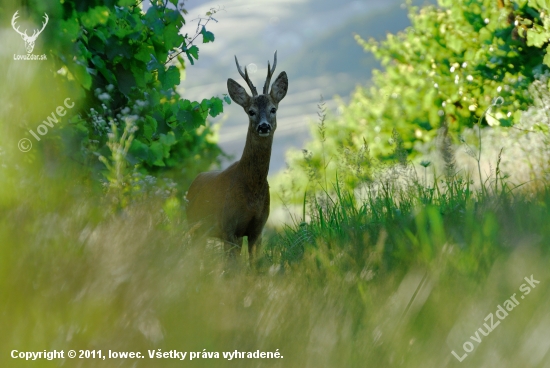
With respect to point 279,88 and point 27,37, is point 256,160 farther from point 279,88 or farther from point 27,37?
point 27,37

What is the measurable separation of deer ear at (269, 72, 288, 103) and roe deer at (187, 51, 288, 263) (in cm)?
1

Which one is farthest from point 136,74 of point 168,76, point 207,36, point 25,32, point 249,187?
point 25,32

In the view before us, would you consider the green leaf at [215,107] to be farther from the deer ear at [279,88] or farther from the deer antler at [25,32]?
the deer antler at [25,32]

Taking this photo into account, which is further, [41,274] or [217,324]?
[217,324]

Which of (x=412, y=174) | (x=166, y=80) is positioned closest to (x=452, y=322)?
(x=412, y=174)

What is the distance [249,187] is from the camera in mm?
7098

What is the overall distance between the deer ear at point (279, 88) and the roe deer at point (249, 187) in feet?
0.04

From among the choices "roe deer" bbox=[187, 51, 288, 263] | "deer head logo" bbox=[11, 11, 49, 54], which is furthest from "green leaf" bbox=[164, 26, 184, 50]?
"deer head logo" bbox=[11, 11, 49, 54]

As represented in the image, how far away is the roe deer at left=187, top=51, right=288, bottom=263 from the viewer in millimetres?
6996

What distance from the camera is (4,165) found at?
114 inches

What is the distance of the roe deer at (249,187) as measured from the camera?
275 inches

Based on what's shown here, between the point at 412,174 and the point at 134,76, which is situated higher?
the point at 134,76

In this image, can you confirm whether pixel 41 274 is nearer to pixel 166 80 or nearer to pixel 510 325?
pixel 510 325

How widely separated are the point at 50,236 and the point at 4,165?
0.59 m
